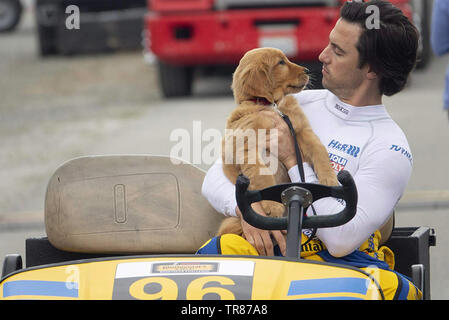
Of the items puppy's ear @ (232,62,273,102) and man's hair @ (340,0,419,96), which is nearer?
man's hair @ (340,0,419,96)

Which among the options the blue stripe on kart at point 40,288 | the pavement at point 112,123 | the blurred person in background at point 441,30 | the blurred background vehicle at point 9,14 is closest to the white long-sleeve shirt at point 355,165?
the blue stripe on kart at point 40,288

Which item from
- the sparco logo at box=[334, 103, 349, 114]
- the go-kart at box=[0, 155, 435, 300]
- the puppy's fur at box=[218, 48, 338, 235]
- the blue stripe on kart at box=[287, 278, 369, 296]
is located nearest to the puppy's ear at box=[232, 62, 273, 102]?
the puppy's fur at box=[218, 48, 338, 235]

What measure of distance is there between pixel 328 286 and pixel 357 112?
73cm

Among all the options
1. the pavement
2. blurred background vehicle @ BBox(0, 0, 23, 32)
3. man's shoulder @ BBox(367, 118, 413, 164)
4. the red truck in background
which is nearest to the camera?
man's shoulder @ BBox(367, 118, 413, 164)

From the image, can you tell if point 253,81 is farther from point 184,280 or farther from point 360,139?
point 184,280

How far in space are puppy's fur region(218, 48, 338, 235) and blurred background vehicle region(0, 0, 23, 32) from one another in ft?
Result: 56.0

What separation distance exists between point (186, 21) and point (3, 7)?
36.8ft

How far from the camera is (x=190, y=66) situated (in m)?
10.6

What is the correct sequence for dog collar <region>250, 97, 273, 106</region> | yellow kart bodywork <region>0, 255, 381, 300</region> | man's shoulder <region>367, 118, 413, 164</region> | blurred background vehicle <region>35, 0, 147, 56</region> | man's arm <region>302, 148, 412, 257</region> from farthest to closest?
blurred background vehicle <region>35, 0, 147, 56</region>
dog collar <region>250, 97, 273, 106</region>
man's shoulder <region>367, 118, 413, 164</region>
man's arm <region>302, 148, 412, 257</region>
yellow kart bodywork <region>0, 255, 381, 300</region>

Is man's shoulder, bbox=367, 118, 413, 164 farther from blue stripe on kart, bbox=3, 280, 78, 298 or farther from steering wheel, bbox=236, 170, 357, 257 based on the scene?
blue stripe on kart, bbox=3, 280, 78, 298

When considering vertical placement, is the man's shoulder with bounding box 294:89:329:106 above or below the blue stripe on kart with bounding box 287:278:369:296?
above

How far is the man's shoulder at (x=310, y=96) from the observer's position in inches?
125

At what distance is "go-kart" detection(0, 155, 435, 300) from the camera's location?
97.2 inches
